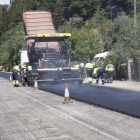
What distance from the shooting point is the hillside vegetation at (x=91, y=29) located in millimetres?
26031

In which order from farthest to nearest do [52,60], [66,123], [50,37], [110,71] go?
[110,71] < [50,37] < [52,60] < [66,123]

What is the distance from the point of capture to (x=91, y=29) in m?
47.8

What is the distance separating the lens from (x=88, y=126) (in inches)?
309

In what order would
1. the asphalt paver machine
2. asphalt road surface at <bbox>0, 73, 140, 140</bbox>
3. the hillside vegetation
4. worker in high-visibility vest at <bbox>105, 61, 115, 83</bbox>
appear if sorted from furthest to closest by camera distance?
the hillside vegetation, worker in high-visibility vest at <bbox>105, 61, 115, 83</bbox>, the asphalt paver machine, asphalt road surface at <bbox>0, 73, 140, 140</bbox>

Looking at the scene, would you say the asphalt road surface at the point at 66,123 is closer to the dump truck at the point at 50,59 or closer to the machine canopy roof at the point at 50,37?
the dump truck at the point at 50,59

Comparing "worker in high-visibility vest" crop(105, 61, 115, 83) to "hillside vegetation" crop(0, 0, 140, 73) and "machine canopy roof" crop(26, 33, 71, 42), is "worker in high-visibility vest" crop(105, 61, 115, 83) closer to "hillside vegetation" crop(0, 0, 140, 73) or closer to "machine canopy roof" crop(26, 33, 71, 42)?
"hillside vegetation" crop(0, 0, 140, 73)

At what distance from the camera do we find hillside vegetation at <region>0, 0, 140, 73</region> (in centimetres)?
2603

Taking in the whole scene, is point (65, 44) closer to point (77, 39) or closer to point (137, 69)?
point (137, 69)

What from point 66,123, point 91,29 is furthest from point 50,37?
point 91,29

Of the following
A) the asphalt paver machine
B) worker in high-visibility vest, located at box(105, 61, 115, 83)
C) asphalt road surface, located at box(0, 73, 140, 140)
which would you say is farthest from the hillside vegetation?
asphalt road surface, located at box(0, 73, 140, 140)

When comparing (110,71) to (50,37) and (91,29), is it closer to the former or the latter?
(50,37)

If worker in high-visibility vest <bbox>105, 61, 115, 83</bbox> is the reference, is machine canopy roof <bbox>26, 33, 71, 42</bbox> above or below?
above

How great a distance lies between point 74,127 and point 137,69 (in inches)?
665

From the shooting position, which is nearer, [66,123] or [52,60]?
[66,123]
